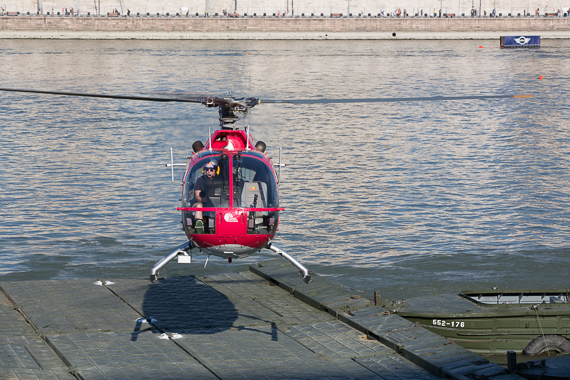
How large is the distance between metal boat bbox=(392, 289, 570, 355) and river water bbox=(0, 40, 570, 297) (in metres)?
7.51

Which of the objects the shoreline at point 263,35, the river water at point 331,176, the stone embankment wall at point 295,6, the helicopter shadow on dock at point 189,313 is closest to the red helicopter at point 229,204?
the helicopter shadow on dock at point 189,313

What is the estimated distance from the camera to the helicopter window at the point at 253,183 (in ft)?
56.3

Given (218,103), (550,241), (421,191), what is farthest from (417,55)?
(218,103)

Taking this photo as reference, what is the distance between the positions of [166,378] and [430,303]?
825 cm

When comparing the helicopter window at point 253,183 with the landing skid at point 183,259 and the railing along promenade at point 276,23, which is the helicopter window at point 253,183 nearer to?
the landing skid at point 183,259

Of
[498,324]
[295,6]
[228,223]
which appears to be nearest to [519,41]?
[295,6]

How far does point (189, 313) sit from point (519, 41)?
5650 inches

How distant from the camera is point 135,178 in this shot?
4794cm

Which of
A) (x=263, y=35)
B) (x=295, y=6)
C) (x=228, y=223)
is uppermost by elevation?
(x=295, y=6)

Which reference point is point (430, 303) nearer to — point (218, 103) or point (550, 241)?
point (218, 103)

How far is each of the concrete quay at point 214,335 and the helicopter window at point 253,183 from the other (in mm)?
3793

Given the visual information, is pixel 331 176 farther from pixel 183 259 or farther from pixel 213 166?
pixel 183 259

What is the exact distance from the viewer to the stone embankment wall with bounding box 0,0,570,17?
15575 centimetres

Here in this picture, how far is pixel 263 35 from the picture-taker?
15362 cm
